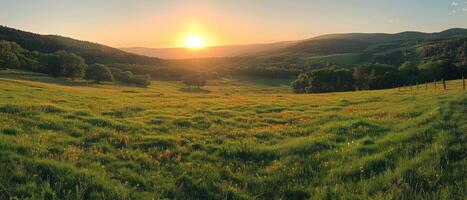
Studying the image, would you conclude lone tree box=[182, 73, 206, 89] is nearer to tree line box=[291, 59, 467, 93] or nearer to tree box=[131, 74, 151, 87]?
tree box=[131, 74, 151, 87]

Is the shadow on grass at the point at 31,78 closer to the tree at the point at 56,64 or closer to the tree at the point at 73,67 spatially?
the tree at the point at 73,67

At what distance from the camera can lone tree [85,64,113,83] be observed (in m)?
120

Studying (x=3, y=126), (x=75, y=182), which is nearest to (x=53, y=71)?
(x=3, y=126)

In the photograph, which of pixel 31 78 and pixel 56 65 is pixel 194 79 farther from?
pixel 31 78

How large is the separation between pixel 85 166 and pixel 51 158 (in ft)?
3.51

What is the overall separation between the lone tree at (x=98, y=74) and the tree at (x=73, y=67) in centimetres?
290

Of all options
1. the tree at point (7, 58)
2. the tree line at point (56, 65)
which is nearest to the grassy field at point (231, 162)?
the tree line at point (56, 65)

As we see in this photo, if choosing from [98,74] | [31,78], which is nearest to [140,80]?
[98,74]

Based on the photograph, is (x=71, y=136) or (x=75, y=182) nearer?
(x=75, y=182)

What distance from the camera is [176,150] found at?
13.7m

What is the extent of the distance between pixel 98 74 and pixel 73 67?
24.3ft

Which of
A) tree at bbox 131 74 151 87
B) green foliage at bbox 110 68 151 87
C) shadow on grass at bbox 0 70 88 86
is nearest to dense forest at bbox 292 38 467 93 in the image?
tree at bbox 131 74 151 87

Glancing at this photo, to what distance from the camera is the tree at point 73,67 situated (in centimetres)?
11694

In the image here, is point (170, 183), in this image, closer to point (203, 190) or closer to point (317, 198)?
point (203, 190)
